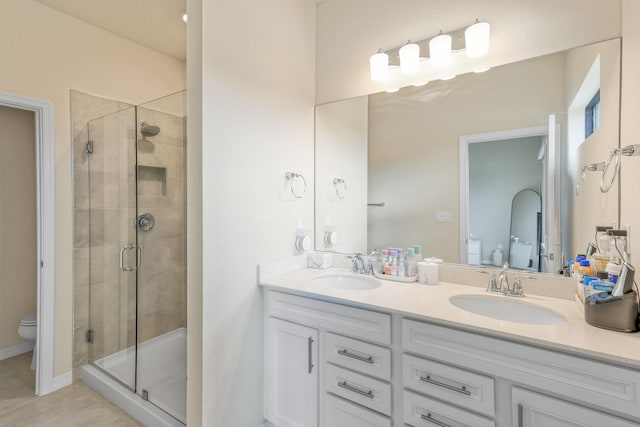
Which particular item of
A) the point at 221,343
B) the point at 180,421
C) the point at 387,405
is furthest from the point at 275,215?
the point at 180,421

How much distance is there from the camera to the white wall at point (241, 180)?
1.44m

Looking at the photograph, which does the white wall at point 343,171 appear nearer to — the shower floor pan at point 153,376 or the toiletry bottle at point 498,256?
the toiletry bottle at point 498,256

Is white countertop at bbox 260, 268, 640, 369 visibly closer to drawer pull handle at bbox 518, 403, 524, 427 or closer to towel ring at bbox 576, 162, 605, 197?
drawer pull handle at bbox 518, 403, 524, 427

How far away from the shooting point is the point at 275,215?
5.95ft

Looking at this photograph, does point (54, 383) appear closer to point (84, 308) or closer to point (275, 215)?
point (84, 308)

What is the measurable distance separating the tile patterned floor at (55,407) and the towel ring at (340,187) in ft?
6.36

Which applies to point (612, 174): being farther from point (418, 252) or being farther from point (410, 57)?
point (410, 57)

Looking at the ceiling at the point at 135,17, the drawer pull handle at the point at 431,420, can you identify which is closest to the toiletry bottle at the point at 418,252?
the drawer pull handle at the point at 431,420

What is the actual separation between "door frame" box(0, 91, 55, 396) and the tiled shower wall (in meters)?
0.16

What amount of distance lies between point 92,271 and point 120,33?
199 centimetres

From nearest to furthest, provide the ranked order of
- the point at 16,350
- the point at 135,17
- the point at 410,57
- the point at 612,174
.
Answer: the point at 612,174 → the point at 410,57 → the point at 135,17 → the point at 16,350

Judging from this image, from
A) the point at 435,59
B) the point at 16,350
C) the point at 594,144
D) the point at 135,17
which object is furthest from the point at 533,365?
the point at 16,350

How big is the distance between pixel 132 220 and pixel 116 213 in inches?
7.0

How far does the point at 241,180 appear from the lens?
159 centimetres
